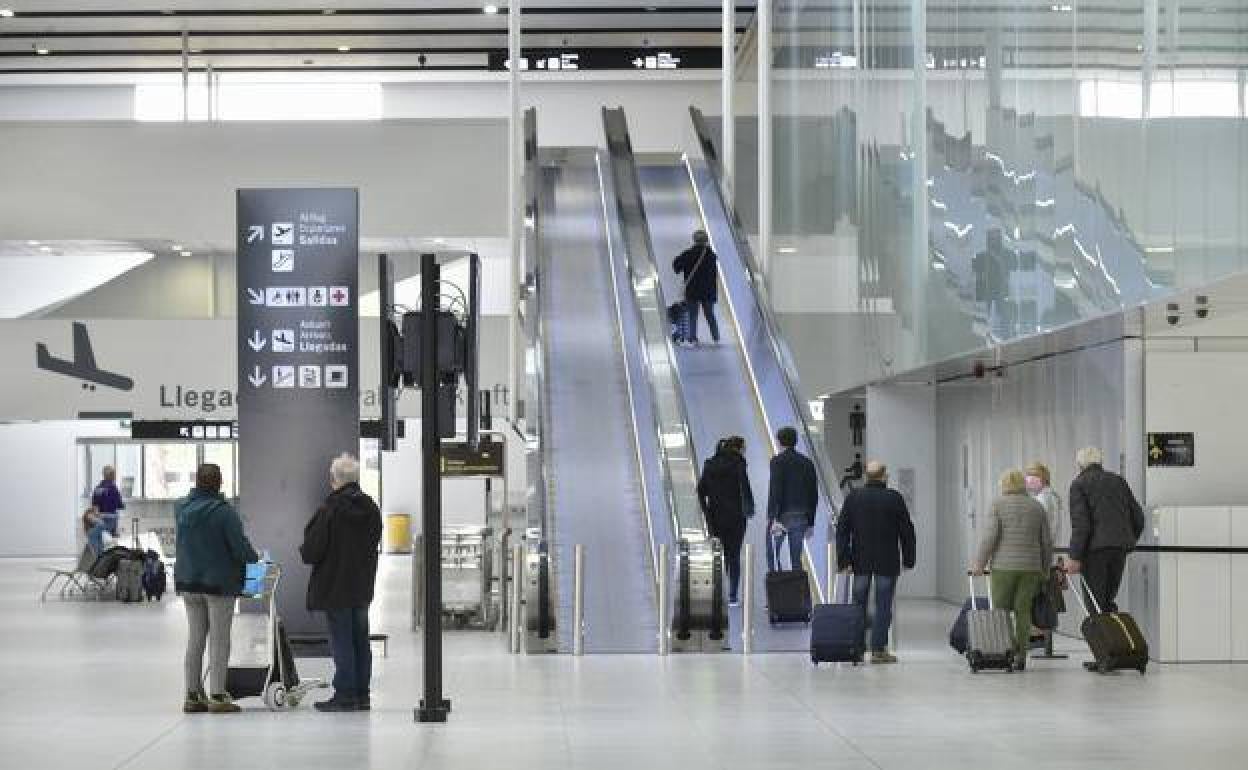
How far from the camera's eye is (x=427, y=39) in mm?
35750

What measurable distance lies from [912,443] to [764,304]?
90.9 inches

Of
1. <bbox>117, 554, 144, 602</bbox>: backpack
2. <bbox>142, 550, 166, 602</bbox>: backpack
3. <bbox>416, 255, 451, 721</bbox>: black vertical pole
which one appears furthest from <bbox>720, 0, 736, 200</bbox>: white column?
<bbox>416, 255, 451, 721</bbox>: black vertical pole

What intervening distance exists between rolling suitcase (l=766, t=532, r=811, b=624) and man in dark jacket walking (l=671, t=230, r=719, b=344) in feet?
23.9

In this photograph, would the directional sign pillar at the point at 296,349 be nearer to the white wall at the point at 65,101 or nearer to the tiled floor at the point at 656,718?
the tiled floor at the point at 656,718

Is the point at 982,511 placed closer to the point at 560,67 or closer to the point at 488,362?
the point at 488,362

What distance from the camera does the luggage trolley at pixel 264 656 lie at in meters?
13.0

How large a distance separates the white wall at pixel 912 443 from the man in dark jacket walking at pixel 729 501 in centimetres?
623

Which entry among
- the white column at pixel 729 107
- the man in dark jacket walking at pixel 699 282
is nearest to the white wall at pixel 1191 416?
the man in dark jacket walking at pixel 699 282

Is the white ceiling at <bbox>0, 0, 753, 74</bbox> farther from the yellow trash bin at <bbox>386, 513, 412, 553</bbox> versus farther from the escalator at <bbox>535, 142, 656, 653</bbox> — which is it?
the yellow trash bin at <bbox>386, 513, 412, 553</bbox>

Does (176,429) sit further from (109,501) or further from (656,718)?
(656,718)

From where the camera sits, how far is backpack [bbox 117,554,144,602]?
81.8 feet

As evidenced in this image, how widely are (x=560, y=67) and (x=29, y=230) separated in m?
Answer: 10.7

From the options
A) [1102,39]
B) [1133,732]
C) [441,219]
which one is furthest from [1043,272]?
[441,219]

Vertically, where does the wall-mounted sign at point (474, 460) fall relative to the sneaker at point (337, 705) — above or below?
above
